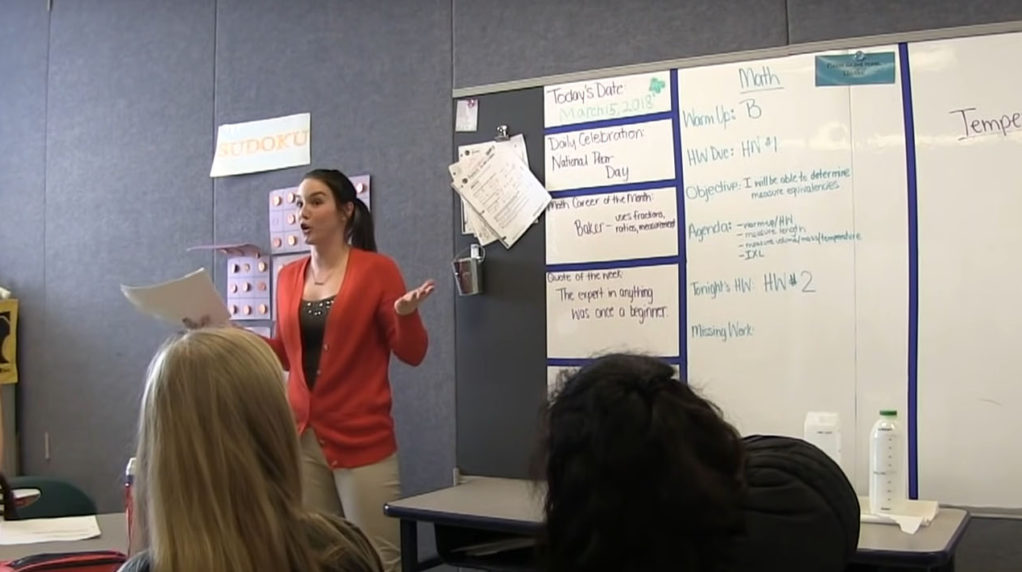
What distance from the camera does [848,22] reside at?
2697 mm

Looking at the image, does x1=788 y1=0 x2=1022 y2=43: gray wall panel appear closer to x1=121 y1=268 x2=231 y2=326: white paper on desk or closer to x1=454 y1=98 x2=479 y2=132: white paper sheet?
x1=454 y1=98 x2=479 y2=132: white paper sheet

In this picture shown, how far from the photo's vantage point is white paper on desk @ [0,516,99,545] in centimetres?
202

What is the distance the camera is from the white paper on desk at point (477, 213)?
3062 millimetres

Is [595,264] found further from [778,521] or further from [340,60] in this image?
[778,521]

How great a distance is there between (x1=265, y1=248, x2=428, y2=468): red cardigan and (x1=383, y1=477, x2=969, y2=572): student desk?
0.74ft

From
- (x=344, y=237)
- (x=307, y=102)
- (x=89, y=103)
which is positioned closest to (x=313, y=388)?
(x=344, y=237)

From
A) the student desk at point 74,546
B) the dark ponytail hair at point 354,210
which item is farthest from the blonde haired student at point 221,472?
the dark ponytail hair at point 354,210

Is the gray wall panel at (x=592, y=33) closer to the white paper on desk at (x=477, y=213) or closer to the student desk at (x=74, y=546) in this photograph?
the white paper on desk at (x=477, y=213)

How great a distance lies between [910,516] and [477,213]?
158 cm

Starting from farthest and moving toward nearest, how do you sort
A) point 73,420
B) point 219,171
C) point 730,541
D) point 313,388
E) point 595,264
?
1. point 73,420
2. point 219,171
3. point 595,264
4. point 313,388
5. point 730,541

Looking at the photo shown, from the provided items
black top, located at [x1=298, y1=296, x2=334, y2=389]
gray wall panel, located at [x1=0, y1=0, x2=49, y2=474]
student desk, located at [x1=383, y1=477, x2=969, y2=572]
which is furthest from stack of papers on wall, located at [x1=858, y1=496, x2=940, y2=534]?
gray wall panel, located at [x1=0, y1=0, x2=49, y2=474]

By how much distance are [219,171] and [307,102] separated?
51 cm

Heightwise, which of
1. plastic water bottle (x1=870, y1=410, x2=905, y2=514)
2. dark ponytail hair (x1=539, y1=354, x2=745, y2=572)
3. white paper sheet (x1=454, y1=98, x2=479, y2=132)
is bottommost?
plastic water bottle (x1=870, y1=410, x2=905, y2=514)

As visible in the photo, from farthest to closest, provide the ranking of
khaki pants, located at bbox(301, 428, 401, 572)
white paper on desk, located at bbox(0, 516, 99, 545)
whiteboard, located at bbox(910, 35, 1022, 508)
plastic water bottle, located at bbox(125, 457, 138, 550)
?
1. khaki pants, located at bbox(301, 428, 401, 572)
2. whiteboard, located at bbox(910, 35, 1022, 508)
3. white paper on desk, located at bbox(0, 516, 99, 545)
4. plastic water bottle, located at bbox(125, 457, 138, 550)
